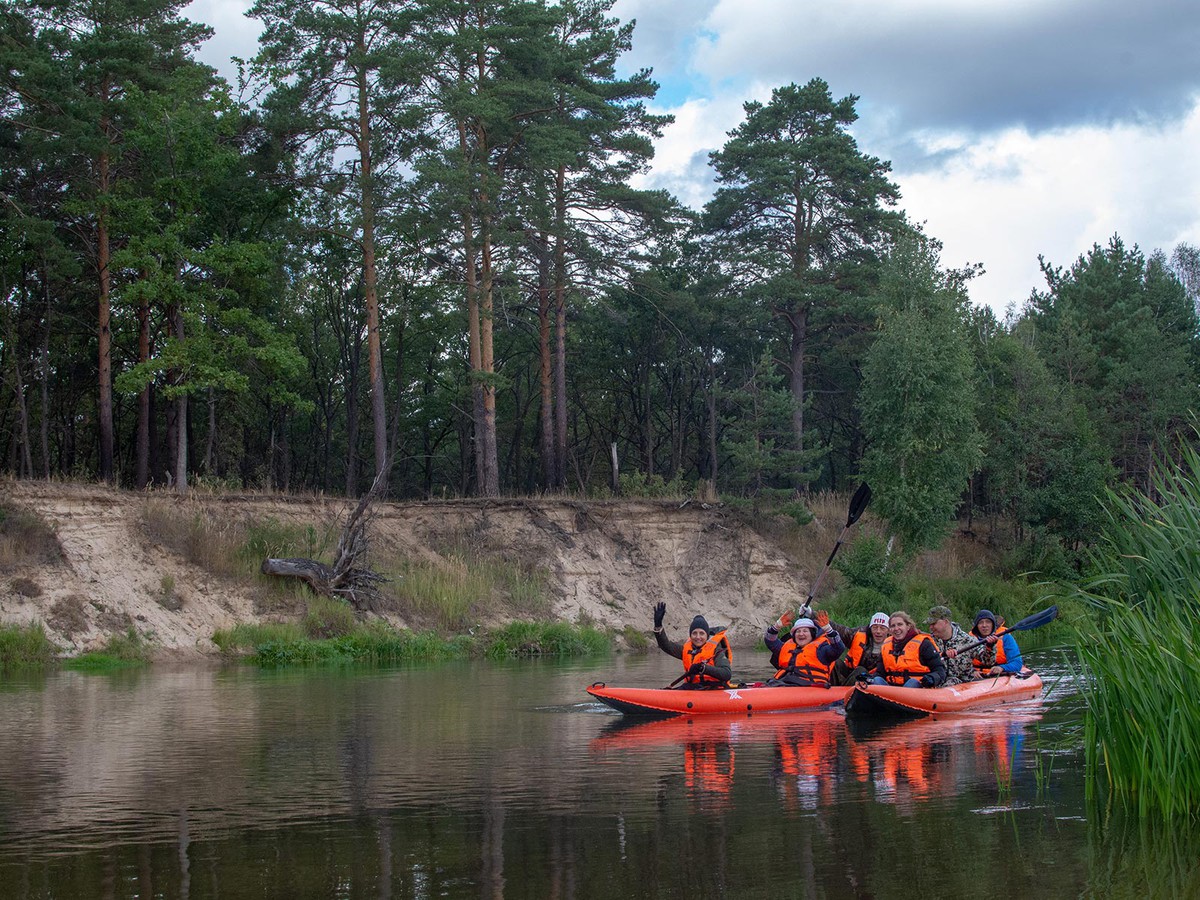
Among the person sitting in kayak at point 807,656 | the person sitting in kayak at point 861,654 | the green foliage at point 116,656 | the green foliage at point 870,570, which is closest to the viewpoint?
the person sitting in kayak at point 861,654

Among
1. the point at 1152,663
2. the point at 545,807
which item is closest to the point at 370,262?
the point at 545,807

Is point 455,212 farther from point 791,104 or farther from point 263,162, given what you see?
point 791,104

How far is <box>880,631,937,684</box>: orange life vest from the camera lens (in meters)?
15.9

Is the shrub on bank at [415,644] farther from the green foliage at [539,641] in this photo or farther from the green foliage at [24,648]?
the green foliage at [24,648]

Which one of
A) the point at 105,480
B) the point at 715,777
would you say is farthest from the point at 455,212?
the point at 715,777

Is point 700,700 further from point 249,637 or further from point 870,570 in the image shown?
point 870,570

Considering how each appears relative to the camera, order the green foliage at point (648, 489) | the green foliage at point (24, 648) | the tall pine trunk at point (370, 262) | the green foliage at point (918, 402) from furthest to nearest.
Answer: the green foliage at point (648, 489)
the green foliage at point (918, 402)
the tall pine trunk at point (370, 262)
the green foliage at point (24, 648)

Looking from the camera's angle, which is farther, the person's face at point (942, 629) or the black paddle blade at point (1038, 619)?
the person's face at point (942, 629)

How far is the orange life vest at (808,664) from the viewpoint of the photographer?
16859mm

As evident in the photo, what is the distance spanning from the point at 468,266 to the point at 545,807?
22.4m

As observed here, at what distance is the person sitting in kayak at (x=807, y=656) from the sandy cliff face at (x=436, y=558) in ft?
40.8

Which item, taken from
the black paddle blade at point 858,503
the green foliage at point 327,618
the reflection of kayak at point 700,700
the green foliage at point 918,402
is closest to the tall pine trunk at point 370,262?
the green foliage at point 327,618

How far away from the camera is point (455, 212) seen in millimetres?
29031

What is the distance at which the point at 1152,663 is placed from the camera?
806 cm
